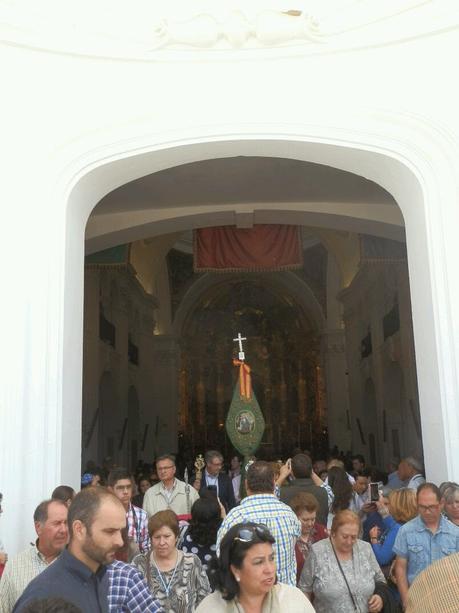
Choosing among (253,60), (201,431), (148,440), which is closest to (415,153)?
(253,60)

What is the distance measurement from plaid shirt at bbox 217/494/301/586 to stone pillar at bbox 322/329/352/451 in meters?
17.0

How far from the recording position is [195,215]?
415 inches

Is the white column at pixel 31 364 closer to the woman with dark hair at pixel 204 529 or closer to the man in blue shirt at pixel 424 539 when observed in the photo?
the woman with dark hair at pixel 204 529

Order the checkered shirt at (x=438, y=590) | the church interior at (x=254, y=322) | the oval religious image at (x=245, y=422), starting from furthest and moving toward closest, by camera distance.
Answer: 1. the church interior at (x=254, y=322)
2. the oval religious image at (x=245, y=422)
3. the checkered shirt at (x=438, y=590)

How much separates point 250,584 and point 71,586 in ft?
2.37

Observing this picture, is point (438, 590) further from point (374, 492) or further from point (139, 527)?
point (374, 492)

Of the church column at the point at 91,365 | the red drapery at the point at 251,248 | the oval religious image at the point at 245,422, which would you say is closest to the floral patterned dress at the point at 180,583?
the oval religious image at the point at 245,422

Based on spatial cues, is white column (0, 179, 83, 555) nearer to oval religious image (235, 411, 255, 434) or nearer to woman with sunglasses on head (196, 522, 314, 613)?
oval religious image (235, 411, 255, 434)

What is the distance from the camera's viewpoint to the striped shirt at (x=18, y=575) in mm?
3332

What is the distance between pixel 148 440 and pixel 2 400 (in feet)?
Answer: 47.8

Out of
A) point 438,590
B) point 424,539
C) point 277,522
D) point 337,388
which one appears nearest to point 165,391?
point 337,388

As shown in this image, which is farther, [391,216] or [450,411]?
[391,216]

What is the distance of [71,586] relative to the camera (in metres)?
2.43

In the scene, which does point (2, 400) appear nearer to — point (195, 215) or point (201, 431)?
point (195, 215)
